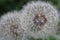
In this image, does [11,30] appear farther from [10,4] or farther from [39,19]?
[10,4]

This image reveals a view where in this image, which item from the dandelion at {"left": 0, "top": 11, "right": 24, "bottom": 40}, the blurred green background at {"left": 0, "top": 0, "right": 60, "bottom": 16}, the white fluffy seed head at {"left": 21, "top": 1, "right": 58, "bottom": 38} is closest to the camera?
the dandelion at {"left": 0, "top": 11, "right": 24, "bottom": 40}

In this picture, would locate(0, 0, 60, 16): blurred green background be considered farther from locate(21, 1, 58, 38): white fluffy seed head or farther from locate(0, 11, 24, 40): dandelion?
locate(0, 11, 24, 40): dandelion

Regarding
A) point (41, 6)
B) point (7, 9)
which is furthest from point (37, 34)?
point (7, 9)

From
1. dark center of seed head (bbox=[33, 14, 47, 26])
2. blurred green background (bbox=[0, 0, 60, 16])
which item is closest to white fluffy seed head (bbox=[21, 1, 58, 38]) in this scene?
dark center of seed head (bbox=[33, 14, 47, 26])

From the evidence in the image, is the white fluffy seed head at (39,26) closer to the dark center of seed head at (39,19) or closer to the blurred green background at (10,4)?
the dark center of seed head at (39,19)

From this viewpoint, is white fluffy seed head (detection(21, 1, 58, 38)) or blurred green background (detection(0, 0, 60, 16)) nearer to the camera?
white fluffy seed head (detection(21, 1, 58, 38))

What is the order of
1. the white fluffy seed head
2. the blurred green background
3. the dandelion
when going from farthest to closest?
the blurred green background < the white fluffy seed head < the dandelion

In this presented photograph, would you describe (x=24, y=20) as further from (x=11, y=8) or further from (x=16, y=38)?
(x=11, y=8)

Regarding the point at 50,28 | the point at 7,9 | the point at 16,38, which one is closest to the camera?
the point at 16,38
